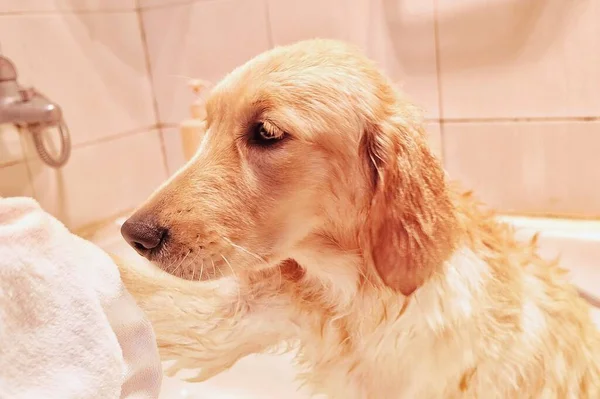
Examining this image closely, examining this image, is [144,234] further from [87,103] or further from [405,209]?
[87,103]

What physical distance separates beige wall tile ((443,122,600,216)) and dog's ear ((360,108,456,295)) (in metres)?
0.69

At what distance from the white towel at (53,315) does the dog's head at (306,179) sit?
169mm

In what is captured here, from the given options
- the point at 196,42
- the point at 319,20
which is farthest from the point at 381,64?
the point at 196,42

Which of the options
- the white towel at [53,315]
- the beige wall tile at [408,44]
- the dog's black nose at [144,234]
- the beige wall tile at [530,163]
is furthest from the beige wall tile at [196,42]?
the white towel at [53,315]

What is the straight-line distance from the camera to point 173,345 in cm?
104

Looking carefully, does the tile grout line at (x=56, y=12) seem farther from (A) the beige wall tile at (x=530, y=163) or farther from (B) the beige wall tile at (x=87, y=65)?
(A) the beige wall tile at (x=530, y=163)

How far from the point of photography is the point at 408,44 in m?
1.52

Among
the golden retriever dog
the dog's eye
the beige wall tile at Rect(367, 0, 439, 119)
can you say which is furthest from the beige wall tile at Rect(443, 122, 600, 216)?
the dog's eye

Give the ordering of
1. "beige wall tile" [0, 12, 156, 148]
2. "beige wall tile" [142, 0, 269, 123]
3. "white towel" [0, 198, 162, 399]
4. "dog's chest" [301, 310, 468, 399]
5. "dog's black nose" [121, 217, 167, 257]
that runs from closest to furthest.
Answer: "white towel" [0, 198, 162, 399] → "dog's black nose" [121, 217, 167, 257] → "dog's chest" [301, 310, 468, 399] → "beige wall tile" [0, 12, 156, 148] → "beige wall tile" [142, 0, 269, 123]

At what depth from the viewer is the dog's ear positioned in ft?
2.80

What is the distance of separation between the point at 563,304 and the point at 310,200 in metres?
0.49

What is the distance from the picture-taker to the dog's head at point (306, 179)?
2.78 ft

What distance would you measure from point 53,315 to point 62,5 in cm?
132

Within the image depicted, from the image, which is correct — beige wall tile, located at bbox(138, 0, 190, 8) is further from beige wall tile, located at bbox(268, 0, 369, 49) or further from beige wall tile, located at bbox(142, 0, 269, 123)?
beige wall tile, located at bbox(268, 0, 369, 49)
